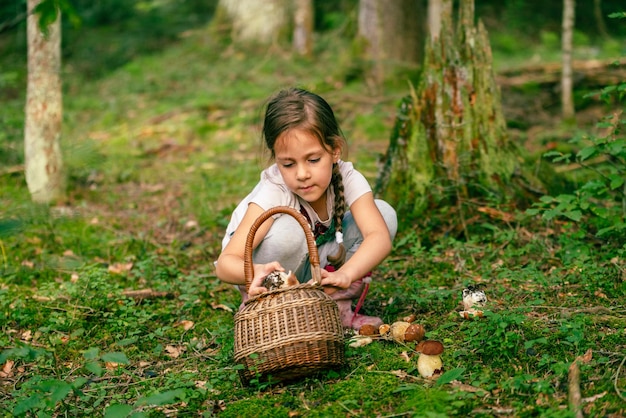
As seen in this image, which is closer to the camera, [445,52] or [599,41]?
[445,52]

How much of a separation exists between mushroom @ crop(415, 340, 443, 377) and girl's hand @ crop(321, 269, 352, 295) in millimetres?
458

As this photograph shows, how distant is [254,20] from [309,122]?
445 inches

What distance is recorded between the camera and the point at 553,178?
5.07 meters

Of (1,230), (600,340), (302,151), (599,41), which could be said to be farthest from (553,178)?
(599,41)

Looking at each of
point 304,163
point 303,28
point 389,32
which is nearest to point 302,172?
point 304,163

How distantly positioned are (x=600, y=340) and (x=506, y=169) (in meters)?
2.05

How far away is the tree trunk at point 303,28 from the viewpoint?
42.0 feet

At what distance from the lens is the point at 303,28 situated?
42.7 feet

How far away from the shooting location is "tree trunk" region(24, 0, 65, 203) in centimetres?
569

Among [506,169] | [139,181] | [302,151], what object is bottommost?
[139,181]

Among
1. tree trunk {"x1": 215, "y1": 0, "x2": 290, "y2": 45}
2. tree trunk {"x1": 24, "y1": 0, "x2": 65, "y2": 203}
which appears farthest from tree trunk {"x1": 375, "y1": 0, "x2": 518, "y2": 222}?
tree trunk {"x1": 215, "y1": 0, "x2": 290, "y2": 45}

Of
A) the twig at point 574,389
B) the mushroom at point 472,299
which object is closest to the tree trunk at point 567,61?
the mushroom at point 472,299

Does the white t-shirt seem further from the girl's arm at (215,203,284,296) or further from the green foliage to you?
the green foliage

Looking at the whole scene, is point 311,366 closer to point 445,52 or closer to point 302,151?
point 302,151
